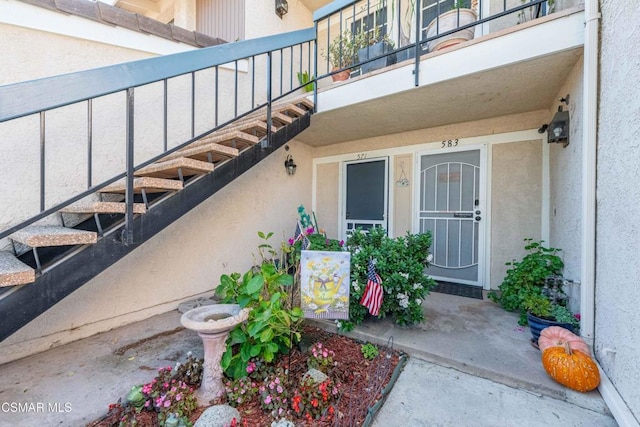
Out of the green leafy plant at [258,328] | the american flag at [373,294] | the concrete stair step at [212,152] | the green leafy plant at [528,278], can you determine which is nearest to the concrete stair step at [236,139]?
the concrete stair step at [212,152]

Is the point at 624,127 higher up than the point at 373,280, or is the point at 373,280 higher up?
the point at 624,127

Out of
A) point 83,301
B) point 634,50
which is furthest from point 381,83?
point 83,301

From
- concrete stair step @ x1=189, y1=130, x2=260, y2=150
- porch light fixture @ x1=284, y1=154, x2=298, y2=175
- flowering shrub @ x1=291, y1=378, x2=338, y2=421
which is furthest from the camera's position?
porch light fixture @ x1=284, y1=154, x2=298, y2=175

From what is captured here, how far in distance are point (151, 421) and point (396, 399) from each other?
1419mm

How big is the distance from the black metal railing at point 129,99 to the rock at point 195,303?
4.99 feet

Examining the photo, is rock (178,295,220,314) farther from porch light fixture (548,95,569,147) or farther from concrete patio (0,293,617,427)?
porch light fixture (548,95,569,147)

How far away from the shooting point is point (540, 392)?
1635mm

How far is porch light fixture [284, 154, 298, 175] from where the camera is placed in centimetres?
439

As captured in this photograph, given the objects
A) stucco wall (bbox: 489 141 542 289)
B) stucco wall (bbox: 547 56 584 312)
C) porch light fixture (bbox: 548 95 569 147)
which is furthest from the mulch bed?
porch light fixture (bbox: 548 95 569 147)

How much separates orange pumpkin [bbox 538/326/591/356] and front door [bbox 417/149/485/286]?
1.76m

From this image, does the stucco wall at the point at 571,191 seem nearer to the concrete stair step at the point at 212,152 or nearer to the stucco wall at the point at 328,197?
the concrete stair step at the point at 212,152

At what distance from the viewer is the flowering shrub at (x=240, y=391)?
156 cm

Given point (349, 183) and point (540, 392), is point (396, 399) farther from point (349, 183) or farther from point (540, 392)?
point (349, 183)

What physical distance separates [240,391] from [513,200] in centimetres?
362
